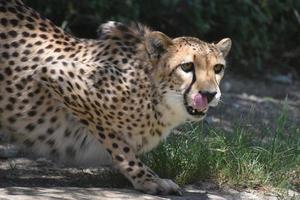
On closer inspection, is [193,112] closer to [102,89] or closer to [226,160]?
[102,89]

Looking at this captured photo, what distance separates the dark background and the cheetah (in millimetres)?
2601

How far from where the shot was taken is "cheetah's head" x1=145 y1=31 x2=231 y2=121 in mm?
4129

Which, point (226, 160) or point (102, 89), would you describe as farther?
point (226, 160)

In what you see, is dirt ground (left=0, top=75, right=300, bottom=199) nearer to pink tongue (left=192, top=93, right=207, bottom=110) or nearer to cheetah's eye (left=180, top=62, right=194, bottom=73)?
pink tongue (left=192, top=93, right=207, bottom=110)

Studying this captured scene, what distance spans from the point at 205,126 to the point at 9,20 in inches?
64.2

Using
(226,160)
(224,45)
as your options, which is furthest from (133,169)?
(224,45)

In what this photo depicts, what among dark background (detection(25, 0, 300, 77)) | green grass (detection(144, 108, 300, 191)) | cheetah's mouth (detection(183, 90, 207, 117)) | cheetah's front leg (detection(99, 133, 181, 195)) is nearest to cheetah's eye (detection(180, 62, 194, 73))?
cheetah's mouth (detection(183, 90, 207, 117))

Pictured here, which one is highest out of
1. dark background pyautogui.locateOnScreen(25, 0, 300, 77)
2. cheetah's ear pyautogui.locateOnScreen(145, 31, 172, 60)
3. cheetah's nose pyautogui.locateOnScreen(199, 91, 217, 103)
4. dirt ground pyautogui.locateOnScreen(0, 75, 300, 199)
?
dark background pyautogui.locateOnScreen(25, 0, 300, 77)

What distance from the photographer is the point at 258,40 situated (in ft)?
27.1

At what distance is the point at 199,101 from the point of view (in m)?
4.12

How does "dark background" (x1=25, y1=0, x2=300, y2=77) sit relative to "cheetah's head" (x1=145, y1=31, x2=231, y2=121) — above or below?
above

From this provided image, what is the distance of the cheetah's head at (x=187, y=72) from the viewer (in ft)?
13.5

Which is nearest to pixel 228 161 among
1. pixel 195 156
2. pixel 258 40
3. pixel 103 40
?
pixel 195 156

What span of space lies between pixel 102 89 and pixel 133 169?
0.48 meters
